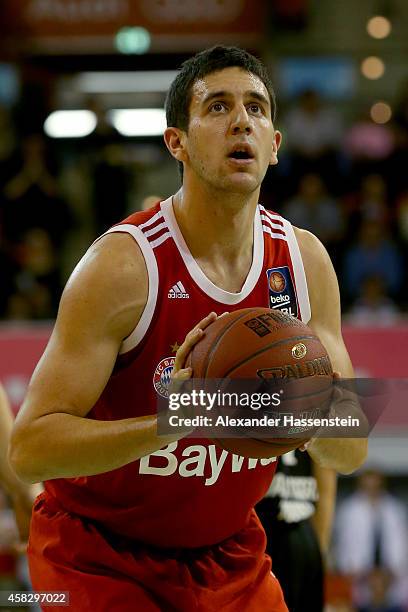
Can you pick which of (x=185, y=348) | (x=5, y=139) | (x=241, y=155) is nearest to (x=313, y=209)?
(x=5, y=139)

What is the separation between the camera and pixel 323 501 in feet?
16.4

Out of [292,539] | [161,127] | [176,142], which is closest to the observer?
[176,142]

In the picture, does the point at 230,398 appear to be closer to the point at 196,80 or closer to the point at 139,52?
the point at 196,80

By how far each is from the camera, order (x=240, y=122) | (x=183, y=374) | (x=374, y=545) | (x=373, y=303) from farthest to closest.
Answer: (x=373, y=303) → (x=374, y=545) → (x=240, y=122) → (x=183, y=374)

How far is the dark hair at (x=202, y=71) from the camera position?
134 inches

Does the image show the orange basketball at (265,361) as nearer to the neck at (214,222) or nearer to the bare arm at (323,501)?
the neck at (214,222)

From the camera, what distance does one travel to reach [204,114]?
335 centimetres

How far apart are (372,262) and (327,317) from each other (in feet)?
21.0

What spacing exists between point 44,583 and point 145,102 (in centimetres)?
890

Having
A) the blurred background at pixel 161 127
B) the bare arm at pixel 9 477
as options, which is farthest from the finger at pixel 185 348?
the blurred background at pixel 161 127

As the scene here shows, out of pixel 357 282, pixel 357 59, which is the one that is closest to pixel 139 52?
pixel 357 59

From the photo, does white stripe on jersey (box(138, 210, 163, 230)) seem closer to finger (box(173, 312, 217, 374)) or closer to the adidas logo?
the adidas logo

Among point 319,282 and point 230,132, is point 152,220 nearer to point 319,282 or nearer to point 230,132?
point 230,132

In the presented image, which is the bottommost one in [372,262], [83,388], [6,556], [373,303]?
[6,556]
